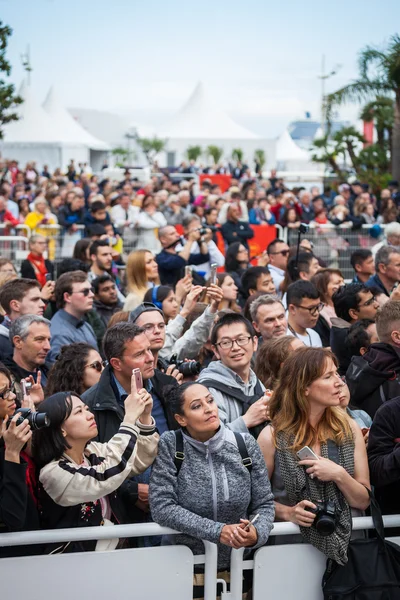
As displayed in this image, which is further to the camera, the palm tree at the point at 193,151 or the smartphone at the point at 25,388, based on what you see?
the palm tree at the point at 193,151

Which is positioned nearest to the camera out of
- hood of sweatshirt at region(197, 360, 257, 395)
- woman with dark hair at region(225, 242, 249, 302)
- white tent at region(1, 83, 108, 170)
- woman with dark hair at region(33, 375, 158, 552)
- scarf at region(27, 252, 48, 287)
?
woman with dark hair at region(33, 375, 158, 552)

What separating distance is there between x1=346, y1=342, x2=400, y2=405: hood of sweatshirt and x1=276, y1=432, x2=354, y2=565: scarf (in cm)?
75

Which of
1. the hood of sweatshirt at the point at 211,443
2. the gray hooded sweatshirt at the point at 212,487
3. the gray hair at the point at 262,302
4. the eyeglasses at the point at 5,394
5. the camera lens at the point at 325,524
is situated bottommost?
the camera lens at the point at 325,524

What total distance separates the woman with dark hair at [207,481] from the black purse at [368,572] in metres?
0.43

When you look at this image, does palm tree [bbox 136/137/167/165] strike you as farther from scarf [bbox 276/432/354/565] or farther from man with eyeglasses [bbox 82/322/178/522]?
scarf [bbox 276/432/354/565]

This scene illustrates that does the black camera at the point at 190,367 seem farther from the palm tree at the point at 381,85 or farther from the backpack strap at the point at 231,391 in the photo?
the palm tree at the point at 381,85

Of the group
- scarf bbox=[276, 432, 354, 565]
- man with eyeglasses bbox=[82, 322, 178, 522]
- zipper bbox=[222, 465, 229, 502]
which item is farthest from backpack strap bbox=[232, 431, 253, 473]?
man with eyeglasses bbox=[82, 322, 178, 522]

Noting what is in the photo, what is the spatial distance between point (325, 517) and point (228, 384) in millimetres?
1217

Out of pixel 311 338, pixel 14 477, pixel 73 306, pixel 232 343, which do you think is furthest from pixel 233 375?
pixel 73 306

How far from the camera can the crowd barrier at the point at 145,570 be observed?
3.98 m

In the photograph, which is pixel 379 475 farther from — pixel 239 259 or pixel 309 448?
pixel 239 259

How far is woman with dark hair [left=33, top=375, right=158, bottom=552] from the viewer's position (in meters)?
4.07

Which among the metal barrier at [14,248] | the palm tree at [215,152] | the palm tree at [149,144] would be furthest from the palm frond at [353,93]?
the palm tree at [149,144]

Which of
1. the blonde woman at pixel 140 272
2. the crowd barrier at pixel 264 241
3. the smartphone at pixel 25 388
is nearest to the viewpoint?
the smartphone at pixel 25 388
